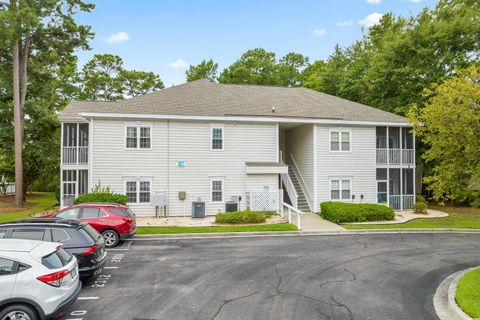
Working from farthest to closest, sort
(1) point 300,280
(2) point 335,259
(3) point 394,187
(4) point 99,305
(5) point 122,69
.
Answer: (5) point 122,69 < (3) point 394,187 < (2) point 335,259 < (1) point 300,280 < (4) point 99,305

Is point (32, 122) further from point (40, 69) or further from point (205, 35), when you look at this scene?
point (205, 35)

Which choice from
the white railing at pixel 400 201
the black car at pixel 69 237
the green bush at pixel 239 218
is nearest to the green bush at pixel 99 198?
the green bush at pixel 239 218

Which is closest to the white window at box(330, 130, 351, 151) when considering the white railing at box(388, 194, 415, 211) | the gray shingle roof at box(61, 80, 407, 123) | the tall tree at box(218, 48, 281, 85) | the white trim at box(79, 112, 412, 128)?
the white trim at box(79, 112, 412, 128)

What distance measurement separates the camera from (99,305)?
7.13 meters

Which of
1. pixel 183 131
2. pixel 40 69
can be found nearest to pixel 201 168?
pixel 183 131

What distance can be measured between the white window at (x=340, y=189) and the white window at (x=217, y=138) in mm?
8150

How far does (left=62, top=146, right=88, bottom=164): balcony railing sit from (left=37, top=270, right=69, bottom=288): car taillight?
16.8m

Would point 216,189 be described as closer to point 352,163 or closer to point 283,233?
point 283,233

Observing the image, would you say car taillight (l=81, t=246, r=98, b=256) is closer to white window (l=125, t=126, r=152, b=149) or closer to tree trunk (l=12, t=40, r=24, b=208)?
white window (l=125, t=126, r=152, b=149)

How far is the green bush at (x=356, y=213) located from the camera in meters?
18.1

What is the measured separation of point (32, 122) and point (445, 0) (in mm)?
38952

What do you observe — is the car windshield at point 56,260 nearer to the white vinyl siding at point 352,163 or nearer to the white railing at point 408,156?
the white vinyl siding at point 352,163

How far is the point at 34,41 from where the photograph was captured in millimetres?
26562

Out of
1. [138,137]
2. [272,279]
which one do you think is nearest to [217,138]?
[138,137]
